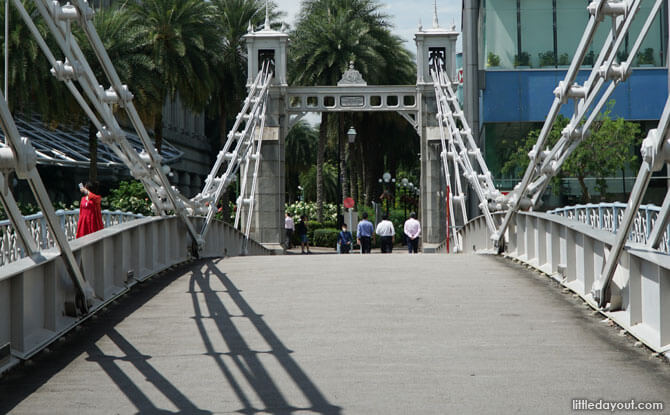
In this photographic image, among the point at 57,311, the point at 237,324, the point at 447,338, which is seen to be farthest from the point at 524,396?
the point at 57,311

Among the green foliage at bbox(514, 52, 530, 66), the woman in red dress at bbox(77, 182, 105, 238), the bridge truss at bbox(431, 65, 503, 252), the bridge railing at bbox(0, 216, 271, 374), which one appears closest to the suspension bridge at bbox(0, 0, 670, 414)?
the bridge railing at bbox(0, 216, 271, 374)

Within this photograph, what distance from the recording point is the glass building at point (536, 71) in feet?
A: 125

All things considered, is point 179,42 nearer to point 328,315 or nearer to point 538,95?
point 538,95

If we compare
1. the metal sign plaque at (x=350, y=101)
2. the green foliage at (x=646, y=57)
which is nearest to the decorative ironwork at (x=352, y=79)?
the metal sign plaque at (x=350, y=101)

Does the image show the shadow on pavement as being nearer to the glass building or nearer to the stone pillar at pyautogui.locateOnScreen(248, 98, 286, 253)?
the stone pillar at pyautogui.locateOnScreen(248, 98, 286, 253)

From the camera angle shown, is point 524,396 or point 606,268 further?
point 606,268

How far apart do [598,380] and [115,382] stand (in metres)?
3.17

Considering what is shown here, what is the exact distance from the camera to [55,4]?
376 inches

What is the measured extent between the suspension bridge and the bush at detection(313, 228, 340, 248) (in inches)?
1162

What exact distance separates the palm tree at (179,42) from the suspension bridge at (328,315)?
18.5 m

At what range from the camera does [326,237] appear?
43.5 metres

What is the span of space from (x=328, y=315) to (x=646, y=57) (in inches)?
1323

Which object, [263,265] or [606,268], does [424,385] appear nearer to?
[606,268]

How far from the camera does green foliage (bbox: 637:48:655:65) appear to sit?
127 feet
